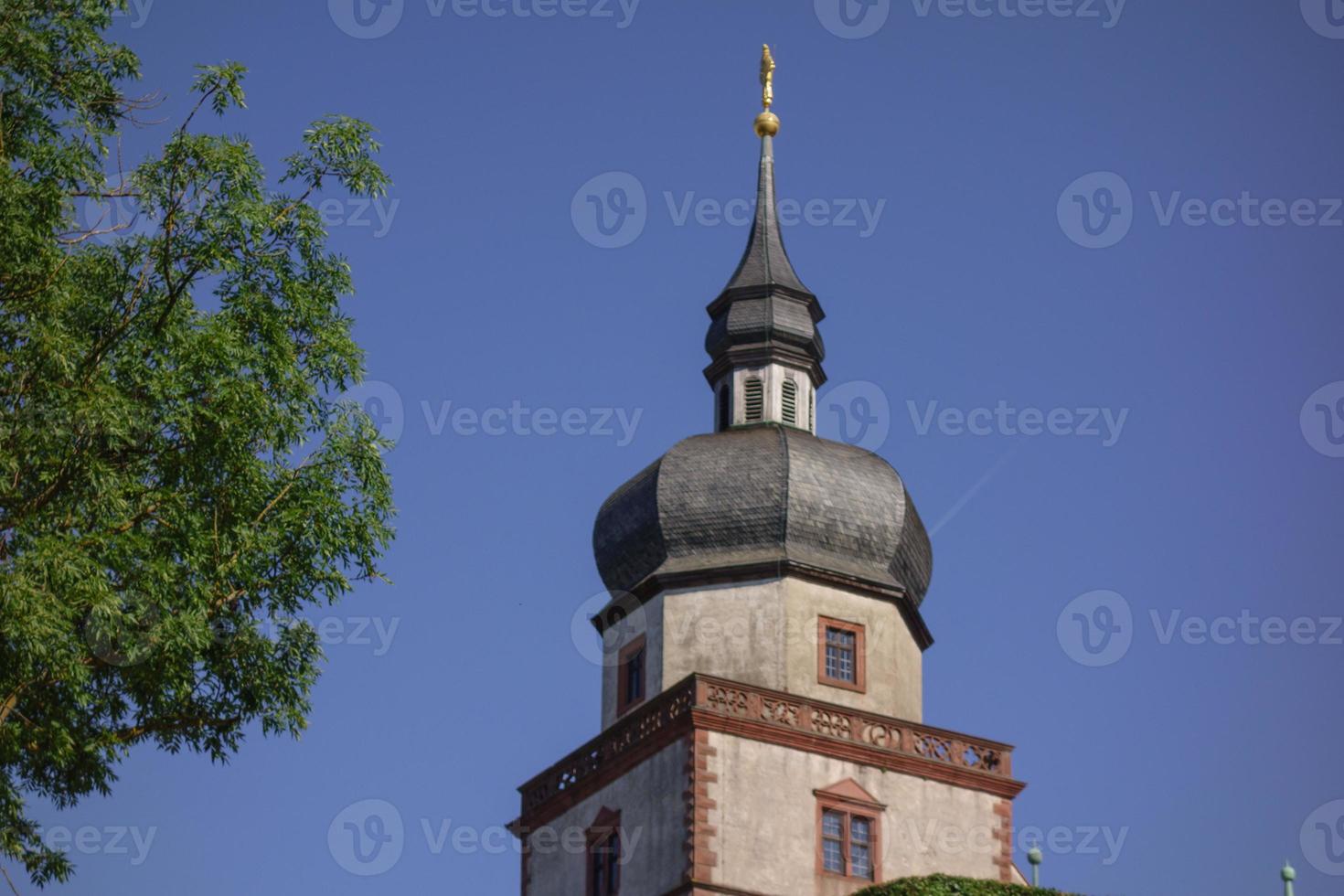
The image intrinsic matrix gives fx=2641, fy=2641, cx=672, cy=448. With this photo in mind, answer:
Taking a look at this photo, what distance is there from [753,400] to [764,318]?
1960 millimetres

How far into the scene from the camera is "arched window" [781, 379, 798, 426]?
5178 cm

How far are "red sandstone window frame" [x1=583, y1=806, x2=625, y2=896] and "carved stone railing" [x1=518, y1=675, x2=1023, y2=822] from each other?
2.47 feet

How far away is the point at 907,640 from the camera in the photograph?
160ft

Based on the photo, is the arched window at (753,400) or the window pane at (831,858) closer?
the window pane at (831,858)

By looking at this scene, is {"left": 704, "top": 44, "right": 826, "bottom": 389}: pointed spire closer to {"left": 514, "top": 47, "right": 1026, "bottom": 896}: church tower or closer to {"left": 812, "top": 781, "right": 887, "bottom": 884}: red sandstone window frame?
{"left": 514, "top": 47, "right": 1026, "bottom": 896}: church tower

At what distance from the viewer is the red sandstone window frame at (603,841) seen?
4622cm

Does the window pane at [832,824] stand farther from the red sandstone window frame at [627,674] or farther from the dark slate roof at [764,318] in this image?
the dark slate roof at [764,318]

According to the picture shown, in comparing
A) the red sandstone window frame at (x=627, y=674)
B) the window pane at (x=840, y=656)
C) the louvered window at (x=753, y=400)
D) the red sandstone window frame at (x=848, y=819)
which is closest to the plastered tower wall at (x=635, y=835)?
the red sandstone window frame at (x=627, y=674)

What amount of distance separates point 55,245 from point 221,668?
16.4ft

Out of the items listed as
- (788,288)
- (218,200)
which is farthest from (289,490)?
(788,288)

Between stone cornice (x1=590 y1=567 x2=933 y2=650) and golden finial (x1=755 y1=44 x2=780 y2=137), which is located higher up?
golden finial (x1=755 y1=44 x2=780 y2=137)

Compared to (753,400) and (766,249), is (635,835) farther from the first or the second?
(766,249)

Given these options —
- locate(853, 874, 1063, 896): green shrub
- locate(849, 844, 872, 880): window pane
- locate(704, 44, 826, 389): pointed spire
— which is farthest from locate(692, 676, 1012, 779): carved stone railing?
locate(704, 44, 826, 389): pointed spire

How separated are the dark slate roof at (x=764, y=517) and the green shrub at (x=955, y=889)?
8.15 meters
